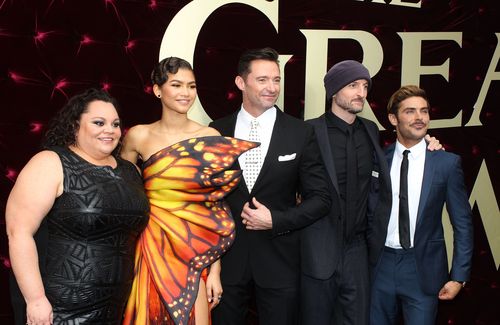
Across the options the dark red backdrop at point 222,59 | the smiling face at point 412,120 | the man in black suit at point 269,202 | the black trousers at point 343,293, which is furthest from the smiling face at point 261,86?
the black trousers at point 343,293

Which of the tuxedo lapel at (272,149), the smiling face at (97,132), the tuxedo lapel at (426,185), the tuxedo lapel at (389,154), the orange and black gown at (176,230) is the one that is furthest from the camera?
the tuxedo lapel at (389,154)

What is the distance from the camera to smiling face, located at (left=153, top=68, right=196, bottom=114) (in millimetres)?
2891

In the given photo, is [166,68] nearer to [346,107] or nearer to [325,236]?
[346,107]

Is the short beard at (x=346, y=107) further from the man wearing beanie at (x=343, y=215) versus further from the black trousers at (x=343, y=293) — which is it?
the black trousers at (x=343, y=293)

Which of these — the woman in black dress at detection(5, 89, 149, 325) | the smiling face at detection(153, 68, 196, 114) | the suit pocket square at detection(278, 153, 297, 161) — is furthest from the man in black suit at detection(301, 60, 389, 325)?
the woman in black dress at detection(5, 89, 149, 325)

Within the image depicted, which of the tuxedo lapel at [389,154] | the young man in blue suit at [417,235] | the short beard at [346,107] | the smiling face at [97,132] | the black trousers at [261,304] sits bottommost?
the black trousers at [261,304]

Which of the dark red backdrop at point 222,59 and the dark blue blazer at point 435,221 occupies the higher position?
the dark red backdrop at point 222,59

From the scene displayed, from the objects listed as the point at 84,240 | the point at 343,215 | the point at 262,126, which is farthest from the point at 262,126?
the point at 84,240

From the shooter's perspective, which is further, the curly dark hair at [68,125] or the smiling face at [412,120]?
the smiling face at [412,120]

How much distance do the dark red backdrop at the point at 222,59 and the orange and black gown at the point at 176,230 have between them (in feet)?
2.17

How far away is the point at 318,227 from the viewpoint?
3254 mm

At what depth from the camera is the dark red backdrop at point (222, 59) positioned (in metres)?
3.08

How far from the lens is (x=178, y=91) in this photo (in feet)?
9.50

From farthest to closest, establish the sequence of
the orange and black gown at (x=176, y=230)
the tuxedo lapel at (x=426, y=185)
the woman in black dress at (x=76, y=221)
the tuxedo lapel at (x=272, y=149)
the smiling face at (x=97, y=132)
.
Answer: the tuxedo lapel at (x=426, y=185) → the tuxedo lapel at (x=272, y=149) → the orange and black gown at (x=176, y=230) → the smiling face at (x=97, y=132) → the woman in black dress at (x=76, y=221)
